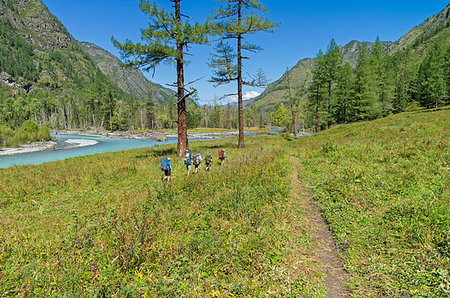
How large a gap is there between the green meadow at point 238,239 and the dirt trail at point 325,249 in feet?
0.43

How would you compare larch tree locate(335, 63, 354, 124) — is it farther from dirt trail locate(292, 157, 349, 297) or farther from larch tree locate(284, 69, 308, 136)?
dirt trail locate(292, 157, 349, 297)

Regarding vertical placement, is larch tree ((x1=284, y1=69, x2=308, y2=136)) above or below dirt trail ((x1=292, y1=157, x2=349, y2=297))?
above

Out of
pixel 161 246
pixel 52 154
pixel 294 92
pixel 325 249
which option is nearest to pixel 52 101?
pixel 52 154

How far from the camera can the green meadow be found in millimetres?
3232

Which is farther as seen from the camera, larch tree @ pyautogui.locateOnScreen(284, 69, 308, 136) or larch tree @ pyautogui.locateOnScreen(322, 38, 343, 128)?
larch tree @ pyautogui.locateOnScreen(284, 69, 308, 136)

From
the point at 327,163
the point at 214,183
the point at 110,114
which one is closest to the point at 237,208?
the point at 214,183

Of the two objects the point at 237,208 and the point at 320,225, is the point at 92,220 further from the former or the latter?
the point at 320,225

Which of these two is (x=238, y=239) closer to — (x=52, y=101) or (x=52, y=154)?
(x=52, y=154)

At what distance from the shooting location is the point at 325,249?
14.8 ft

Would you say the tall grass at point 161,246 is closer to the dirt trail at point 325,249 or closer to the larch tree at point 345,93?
the dirt trail at point 325,249

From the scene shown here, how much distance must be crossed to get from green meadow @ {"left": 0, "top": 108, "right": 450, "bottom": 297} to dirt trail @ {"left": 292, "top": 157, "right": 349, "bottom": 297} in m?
0.13

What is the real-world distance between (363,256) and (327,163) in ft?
24.3

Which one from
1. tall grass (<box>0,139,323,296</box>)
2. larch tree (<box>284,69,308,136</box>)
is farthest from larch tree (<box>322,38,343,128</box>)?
tall grass (<box>0,139,323,296</box>)

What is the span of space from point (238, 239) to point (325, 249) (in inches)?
83.9
